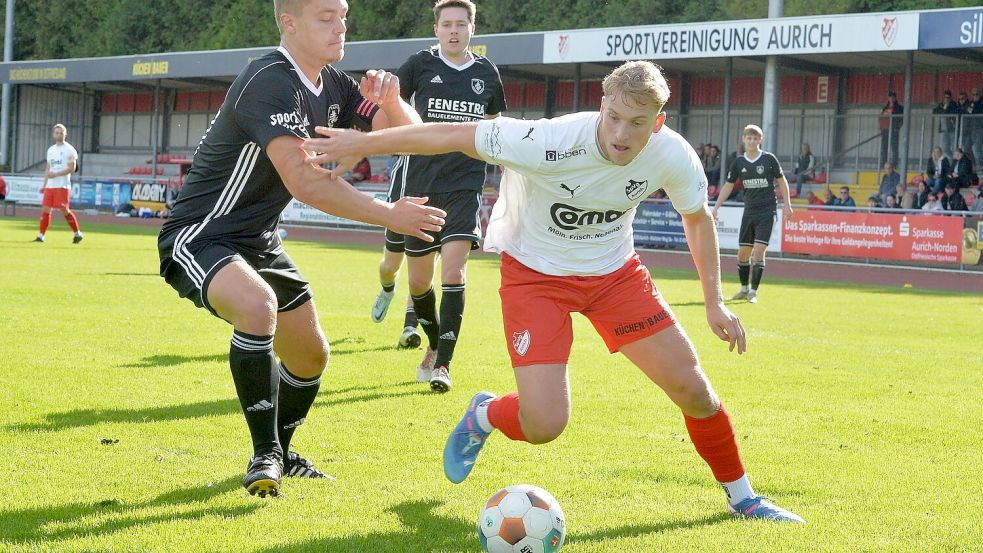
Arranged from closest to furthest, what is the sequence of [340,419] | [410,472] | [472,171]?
[410,472] → [340,419] → [472,171]

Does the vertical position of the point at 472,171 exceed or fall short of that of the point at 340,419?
it exceeds it

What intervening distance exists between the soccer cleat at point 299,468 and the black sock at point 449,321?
2.36 m

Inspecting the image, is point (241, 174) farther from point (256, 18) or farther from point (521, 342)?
point (256, 18)

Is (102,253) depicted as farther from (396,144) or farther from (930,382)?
(396,144)

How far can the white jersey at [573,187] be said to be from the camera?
4.55m

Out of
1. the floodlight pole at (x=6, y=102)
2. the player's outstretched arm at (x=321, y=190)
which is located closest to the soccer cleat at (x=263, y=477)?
the player's outstretched arm at (x=321, y=190)

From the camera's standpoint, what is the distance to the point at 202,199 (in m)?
4.78

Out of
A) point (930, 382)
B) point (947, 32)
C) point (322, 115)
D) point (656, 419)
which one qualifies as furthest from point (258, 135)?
point (947, 32)

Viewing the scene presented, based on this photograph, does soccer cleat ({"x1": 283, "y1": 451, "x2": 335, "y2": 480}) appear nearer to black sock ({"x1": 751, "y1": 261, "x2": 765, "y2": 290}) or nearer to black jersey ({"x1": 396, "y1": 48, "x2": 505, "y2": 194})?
black jersey ({"x1": 396, "y1": 48, "x2": 505, "y2": 194})

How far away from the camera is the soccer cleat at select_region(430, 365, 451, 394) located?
7195mm

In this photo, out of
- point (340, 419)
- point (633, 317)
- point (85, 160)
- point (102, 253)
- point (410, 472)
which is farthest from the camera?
point (85, 160)

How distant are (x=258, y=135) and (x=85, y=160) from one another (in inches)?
1940

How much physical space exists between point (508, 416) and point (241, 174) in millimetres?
1548

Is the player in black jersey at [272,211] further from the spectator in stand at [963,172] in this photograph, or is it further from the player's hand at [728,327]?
the spectator in stand at [963,172]
